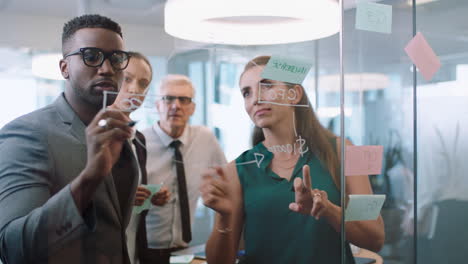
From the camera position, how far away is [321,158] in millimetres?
1881

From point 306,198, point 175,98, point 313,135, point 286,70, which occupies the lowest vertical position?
point 306,198

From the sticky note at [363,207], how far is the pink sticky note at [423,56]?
674 millimetres

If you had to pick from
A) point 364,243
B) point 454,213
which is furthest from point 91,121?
point 454,213

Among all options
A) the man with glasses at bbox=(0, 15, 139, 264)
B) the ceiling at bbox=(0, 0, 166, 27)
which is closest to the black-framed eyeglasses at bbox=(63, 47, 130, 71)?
the man with glasses at bbox=(0, 15, 139, 264)

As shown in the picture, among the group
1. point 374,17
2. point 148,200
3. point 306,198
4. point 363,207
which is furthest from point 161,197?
point 374,17

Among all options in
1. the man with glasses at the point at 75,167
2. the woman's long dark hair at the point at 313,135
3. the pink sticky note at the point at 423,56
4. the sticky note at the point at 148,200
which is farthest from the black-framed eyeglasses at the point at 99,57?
the pink sticky note at the point at 423,56

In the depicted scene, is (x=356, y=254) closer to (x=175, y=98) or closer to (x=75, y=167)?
(x=175, y=98)

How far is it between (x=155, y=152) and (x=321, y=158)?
701 mm

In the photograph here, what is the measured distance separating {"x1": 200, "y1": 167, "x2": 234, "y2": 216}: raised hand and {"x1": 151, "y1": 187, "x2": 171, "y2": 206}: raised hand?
13 cm

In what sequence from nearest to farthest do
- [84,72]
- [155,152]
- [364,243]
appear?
[84,72] < [155,152] < [364,243]

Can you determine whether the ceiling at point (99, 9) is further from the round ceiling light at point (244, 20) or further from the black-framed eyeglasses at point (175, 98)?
the black-framed eyeglasses at point (175, 98)

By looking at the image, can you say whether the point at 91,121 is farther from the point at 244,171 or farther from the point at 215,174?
the point at 244,171

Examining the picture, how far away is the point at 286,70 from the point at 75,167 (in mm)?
833

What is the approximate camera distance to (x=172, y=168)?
1530mm
